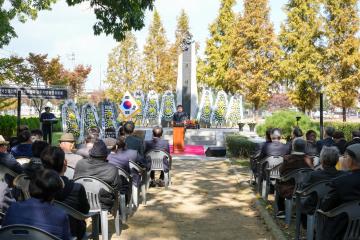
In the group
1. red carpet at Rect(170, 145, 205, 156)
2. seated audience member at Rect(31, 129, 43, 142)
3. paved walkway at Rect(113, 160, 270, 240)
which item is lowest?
paved walkway at Rect(113, 160, 270, 240)

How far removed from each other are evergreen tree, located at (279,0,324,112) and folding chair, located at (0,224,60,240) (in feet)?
101

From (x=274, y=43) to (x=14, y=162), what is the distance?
3426 cm

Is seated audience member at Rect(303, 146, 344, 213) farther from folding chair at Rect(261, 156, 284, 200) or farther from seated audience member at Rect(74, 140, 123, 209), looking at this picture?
folding chair at Rect(261, 156, 284, 200)

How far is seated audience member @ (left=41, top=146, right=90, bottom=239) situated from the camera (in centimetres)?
395

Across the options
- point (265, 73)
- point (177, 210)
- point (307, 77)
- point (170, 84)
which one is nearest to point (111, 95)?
point (170, 84)

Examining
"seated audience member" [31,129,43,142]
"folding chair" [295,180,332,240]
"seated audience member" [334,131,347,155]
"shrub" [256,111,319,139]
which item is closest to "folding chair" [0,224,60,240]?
"folding chair" [295,180,332,240]

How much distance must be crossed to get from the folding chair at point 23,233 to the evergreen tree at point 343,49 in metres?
29.9

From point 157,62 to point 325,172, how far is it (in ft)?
139

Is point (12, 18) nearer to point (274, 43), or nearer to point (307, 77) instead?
point (307, 77)

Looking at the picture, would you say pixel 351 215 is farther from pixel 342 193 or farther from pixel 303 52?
pixel 303 52

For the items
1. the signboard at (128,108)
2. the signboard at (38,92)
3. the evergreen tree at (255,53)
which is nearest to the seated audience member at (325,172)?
the signboard at (38,92)

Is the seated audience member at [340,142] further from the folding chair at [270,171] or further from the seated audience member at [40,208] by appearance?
the seated audience member at [40,208]

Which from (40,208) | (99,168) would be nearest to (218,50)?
(99,168)

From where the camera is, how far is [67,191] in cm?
405
